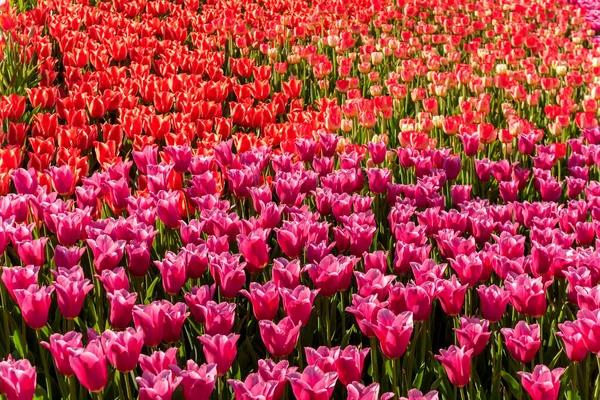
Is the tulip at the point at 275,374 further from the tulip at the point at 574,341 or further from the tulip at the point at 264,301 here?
the tulip at the point at 574,341

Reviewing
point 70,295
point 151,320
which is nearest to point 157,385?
point 151,320

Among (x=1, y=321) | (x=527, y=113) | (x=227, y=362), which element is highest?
(x=227, y=362)

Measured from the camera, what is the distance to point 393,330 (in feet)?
6.50

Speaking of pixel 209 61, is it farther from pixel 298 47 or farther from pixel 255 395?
pixel 255 395

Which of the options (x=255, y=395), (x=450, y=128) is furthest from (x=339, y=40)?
(x=255, y=395)

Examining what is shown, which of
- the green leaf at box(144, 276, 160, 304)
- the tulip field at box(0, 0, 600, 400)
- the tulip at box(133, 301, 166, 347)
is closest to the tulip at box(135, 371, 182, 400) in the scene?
the tulip field at box(0, 0, 600, 400)

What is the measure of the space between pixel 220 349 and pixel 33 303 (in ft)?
1.93

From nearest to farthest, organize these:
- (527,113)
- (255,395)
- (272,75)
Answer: (255,395), (527,113), (272,75)

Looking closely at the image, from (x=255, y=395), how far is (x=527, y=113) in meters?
4.54

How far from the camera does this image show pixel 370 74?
19.2ft

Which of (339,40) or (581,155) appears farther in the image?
(339,40)

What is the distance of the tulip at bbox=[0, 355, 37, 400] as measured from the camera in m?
1.75

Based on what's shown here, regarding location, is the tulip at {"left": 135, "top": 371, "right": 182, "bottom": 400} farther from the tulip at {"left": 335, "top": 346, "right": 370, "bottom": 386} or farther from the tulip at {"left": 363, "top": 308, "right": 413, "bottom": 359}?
the tulip at {"left": 363, "top": 308, "right": 413, "bottom": 359}

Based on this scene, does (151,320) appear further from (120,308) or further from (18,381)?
(18,381)
